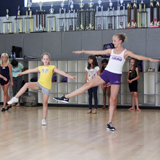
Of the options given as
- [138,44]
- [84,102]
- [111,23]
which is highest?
[111,23]

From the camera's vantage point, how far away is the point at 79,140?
4.80 metres

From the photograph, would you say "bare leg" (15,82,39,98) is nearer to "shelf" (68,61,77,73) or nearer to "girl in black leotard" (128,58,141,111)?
"girl in black leotard" (128,58,141,111)

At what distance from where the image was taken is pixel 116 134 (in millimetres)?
5301

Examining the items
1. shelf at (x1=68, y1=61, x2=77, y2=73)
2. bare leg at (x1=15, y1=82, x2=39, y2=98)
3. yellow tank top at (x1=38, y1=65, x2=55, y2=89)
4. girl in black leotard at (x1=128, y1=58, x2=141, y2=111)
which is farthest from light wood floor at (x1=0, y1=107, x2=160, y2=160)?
shelf at (x1=68, y1=61, x2=77, y2=73)

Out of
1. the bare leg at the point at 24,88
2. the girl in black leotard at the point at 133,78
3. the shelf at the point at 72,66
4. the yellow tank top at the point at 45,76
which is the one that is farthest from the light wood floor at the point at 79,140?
the shelf at the point at 72,66

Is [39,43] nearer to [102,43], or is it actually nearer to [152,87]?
[102,43]

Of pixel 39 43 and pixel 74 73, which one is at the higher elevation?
pixel 39 43

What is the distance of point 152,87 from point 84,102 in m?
2.19

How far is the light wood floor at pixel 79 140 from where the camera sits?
3.86 m

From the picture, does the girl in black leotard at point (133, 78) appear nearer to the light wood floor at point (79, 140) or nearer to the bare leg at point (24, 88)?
the light wood floor at point (79, 140)

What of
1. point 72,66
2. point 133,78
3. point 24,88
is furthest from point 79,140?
point 72,66

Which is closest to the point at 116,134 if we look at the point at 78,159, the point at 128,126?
the point at 128,126

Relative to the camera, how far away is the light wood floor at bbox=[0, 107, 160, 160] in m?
3.86

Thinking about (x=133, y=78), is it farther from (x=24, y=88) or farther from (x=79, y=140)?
(x=79, y=140)
